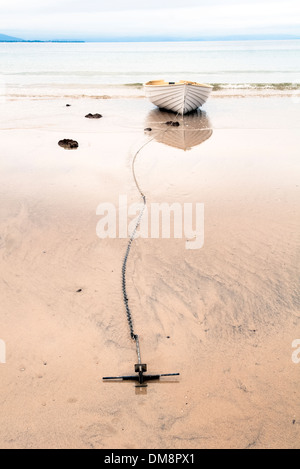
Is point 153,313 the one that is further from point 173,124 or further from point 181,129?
point 173,124

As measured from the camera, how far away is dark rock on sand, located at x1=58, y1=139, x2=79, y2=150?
31.2 ft

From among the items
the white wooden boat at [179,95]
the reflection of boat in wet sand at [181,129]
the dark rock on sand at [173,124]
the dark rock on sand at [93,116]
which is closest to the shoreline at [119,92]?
the white wooden boat at [179,95]

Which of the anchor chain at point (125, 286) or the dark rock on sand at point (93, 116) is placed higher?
the dark rock on sand at point (93, 116)

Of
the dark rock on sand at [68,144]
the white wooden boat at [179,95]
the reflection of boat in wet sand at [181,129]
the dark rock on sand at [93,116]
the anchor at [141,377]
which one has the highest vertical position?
the white wooden boat at [179,95]

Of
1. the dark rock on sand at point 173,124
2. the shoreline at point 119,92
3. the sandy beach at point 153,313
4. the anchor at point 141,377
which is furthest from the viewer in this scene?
the shoreline at point 119,92

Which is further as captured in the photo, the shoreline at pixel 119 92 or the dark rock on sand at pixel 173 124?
the shoreline at pixel 119 92

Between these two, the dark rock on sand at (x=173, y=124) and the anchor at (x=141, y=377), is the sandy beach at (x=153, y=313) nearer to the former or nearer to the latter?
the anchor at (x=141, y=377)

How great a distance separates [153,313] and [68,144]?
23.7 ft

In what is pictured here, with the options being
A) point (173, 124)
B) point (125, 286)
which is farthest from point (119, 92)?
point (125, 286)

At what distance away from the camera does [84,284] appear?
13.6ft

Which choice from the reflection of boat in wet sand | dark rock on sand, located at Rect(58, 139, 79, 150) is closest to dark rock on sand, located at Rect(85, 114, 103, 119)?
the reflection of boat in wet sand

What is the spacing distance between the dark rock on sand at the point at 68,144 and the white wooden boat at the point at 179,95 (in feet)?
21.0

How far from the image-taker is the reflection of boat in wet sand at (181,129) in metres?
10.4

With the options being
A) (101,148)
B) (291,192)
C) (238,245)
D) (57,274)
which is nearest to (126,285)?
(57,274)
